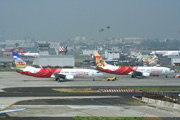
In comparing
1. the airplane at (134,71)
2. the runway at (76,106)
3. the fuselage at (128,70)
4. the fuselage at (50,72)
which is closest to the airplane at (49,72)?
the fuselage at (50,72)

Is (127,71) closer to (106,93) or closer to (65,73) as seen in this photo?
(65,73)

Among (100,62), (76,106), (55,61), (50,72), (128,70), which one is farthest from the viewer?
(55,61)

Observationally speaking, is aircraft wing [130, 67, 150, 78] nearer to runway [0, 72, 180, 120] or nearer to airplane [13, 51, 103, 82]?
airplane [13, 51, 103, 82]

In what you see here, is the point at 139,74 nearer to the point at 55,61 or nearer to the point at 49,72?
the point at 49,72

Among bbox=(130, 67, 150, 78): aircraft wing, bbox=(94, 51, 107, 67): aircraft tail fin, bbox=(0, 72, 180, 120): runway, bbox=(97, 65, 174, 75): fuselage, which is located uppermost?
bbox=(94, 51, 107, 67): aircraft tail fin

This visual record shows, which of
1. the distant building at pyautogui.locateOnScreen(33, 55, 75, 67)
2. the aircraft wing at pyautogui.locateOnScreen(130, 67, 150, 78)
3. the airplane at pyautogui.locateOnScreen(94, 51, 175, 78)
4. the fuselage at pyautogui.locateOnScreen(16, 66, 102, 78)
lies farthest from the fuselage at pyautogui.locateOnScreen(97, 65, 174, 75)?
the distant building at pyautogui.locateOnScreen(33, 55, 75, 67)

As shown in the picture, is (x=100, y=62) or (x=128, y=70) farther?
(x=100, y=62)

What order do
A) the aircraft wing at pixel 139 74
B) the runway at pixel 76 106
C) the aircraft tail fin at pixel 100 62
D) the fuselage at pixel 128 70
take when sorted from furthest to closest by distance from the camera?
1. the aircraft tail fin at pixel 100 62
2. the fuselage at pixel 128 70
3. the aircraft wing at pixel 139 74
4. the runway at pixel 76 106

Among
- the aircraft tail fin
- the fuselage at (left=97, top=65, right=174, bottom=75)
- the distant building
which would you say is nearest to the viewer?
the fuselage at (left=97, top=65, right=174, bottom=75)

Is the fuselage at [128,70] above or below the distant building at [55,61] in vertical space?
below

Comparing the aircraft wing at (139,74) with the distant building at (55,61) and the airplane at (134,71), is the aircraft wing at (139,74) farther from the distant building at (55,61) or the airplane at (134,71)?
the distant building at (55,61)

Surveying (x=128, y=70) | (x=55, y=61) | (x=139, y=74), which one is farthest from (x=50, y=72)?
(x=55, y=61)

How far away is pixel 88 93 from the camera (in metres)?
69.9

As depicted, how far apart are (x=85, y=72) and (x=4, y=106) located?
51613mm
